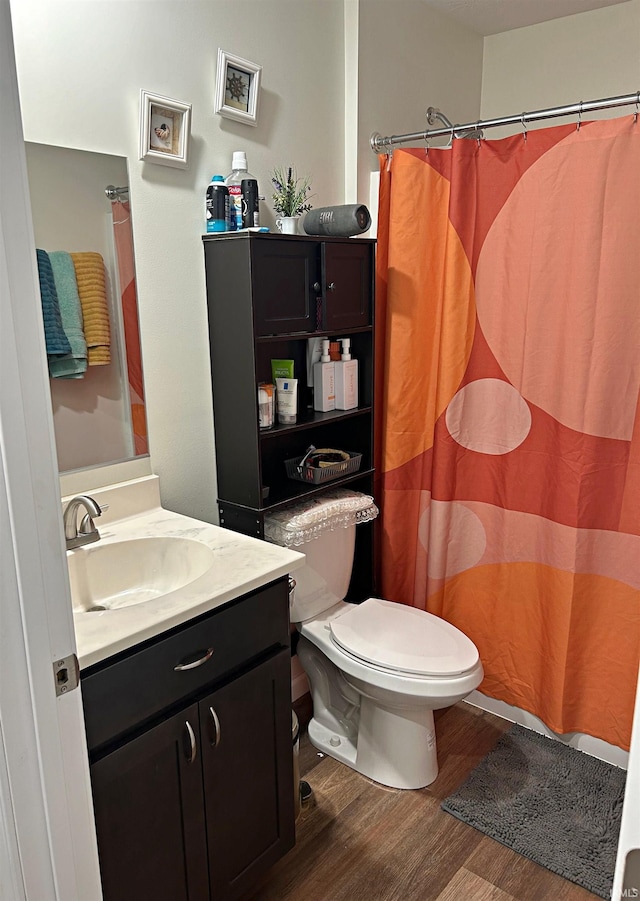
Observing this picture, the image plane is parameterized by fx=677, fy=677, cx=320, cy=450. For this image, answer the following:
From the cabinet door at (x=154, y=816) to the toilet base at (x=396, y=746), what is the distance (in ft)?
2.41

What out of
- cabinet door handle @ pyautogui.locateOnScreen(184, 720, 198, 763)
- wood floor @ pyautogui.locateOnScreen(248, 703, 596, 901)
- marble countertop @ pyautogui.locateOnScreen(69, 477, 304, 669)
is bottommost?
wood floor @ pyautogui.locateOnScreen(248, 703, 596, 901)

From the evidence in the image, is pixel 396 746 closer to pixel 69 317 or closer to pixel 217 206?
pixel 69 317

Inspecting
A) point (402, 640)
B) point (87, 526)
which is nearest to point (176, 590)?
point (87, 526)

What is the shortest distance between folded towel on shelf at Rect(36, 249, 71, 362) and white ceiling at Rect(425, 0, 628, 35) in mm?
1752

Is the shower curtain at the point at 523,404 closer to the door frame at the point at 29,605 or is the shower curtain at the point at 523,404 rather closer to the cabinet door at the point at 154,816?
the cabinet door at the point at 154,816

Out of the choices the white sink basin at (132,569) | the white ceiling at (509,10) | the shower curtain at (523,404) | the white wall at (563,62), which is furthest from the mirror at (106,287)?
the white wall at (563,62)

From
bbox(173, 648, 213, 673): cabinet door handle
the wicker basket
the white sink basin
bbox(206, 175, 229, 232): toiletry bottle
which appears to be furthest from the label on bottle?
bbox(173, 648, 213, 673): cabinet door handle

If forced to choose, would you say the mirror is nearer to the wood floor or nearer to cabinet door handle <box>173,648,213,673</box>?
cabinet door handle <box>173,648,213,673</box>

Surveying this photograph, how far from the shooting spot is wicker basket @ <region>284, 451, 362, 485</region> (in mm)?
2131

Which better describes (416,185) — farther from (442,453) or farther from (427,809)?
(427,809)

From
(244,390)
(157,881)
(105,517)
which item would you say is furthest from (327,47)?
(157,881)

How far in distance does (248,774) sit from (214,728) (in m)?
0.19

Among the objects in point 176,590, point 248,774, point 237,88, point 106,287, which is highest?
point 237,88

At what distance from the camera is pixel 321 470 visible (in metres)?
2.13
